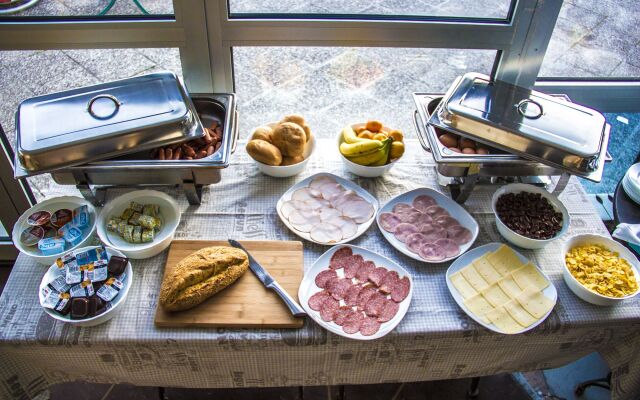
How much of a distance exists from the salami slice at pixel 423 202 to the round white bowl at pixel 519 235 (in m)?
0.18

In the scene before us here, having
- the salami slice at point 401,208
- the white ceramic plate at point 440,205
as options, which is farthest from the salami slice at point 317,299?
the salami slice at point 401,208

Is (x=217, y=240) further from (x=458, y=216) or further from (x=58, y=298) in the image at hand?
(x=458, y=216)

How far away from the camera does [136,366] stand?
1314 mm

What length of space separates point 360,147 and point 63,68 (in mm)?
1078

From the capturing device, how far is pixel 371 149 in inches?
61.5

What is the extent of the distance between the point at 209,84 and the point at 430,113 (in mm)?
779

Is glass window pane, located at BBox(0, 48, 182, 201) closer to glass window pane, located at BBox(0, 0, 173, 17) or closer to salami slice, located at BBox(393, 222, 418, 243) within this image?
glass window pane, located at BBox(0, 0, 173, 17)

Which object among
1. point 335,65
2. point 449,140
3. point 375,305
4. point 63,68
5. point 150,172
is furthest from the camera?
point 335,65

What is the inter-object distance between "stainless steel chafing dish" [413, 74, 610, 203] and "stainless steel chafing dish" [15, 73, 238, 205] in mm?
646

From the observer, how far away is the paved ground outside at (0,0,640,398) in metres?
1.67

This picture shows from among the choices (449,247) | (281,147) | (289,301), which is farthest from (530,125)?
(289,301)

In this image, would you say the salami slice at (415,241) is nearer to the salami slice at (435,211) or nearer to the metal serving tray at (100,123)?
the salami slice at (435,211)

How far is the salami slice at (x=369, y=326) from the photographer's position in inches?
49.2

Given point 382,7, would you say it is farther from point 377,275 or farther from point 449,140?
point 377,275
